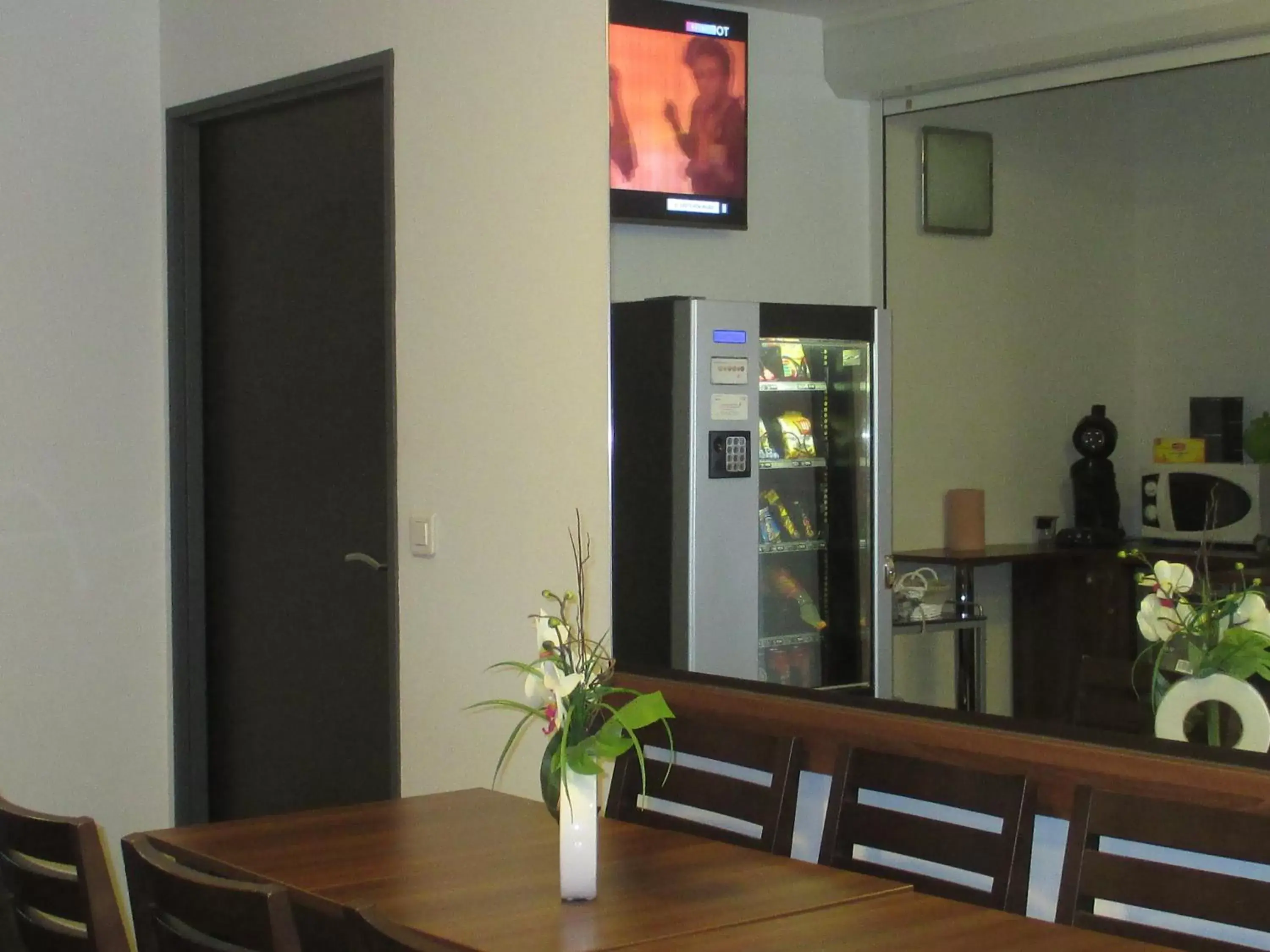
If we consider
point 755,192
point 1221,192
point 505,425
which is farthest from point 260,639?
point 1221,192

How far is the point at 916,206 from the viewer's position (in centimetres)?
318

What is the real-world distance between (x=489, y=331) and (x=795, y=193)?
760 mm

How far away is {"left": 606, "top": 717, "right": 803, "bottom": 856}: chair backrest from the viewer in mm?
2695

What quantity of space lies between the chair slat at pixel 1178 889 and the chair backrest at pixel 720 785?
563 millimetres

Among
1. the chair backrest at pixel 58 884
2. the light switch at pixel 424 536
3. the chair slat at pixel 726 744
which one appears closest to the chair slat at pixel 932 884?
the chair slat at pixel 726 744

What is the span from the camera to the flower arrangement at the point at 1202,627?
2543 mm

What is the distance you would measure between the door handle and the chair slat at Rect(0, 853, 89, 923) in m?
1.60

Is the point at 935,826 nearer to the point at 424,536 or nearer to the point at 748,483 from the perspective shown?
the point at 748,483

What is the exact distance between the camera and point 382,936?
1.59 metres

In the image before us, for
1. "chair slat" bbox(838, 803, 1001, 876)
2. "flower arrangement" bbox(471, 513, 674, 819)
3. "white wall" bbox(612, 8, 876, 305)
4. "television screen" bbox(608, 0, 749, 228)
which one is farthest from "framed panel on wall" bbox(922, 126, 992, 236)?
"flower arrangement" bbox(471, 513, 674, 819)

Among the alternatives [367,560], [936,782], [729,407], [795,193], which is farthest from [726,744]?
[367,560]

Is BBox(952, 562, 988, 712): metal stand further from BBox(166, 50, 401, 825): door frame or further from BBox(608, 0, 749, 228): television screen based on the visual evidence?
BBox(166, 50, 401, 825): door frame

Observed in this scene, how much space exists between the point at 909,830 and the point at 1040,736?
0.28m

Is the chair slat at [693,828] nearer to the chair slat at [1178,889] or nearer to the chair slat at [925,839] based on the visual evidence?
the chair slat at [925,839]
